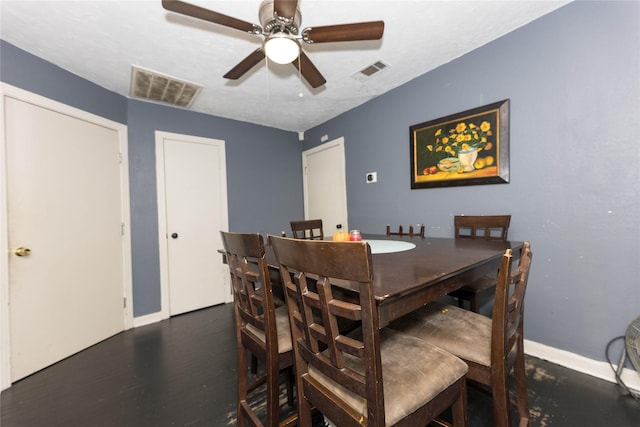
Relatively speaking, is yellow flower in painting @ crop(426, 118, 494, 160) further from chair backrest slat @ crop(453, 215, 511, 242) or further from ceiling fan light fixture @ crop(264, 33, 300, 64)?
ceiling fan light fixture @ crop(264, 33, 300, 64)

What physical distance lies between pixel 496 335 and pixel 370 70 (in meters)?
2.43

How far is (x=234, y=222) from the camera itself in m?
3.55

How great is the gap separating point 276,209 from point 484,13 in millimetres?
3186

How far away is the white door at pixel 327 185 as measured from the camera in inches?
143

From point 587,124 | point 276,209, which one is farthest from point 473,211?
point 276,209

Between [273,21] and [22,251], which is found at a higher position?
[273,21]

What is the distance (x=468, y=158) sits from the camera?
7.39ft

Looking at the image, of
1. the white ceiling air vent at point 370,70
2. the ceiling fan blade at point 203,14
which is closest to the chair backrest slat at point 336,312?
the ceiling fan blade at point 203,14

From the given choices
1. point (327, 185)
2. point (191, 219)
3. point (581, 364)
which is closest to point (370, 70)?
point (327, 185)

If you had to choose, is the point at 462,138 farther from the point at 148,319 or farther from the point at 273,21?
the point at 148,319

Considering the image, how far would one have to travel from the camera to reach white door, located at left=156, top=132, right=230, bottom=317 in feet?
9.93

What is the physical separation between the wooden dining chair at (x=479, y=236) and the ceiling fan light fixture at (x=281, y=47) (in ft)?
5.44

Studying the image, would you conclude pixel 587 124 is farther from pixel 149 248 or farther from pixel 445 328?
pixel 149 248

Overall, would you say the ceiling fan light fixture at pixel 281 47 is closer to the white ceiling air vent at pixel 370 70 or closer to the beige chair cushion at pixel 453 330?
the white ceiling air vent at pixel 370 70
